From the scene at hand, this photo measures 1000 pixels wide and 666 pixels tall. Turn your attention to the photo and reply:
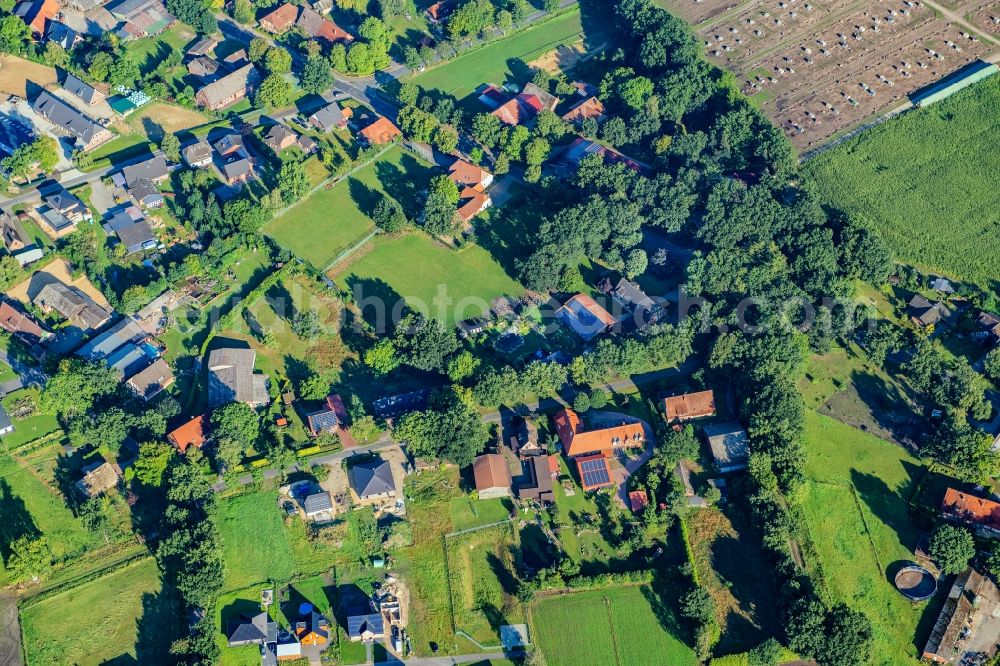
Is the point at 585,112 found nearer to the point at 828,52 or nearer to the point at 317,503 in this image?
the point at 828,52

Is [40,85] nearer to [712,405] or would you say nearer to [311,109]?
[311,109]

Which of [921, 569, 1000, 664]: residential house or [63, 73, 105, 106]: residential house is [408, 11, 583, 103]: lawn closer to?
[63, 73, 105, 106]: residential house

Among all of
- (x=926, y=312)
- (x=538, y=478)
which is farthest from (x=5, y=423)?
(x=926, y=312)

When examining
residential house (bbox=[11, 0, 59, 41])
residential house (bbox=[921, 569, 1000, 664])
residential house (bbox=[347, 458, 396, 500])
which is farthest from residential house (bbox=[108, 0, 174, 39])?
residential house (bbox=[921, 569, 1000, 664])

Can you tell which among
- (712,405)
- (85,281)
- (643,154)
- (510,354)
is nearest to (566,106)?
(643,154)

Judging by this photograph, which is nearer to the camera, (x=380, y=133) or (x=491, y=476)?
(x=491, y=476)

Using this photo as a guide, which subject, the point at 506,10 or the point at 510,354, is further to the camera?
the point at 506,10
